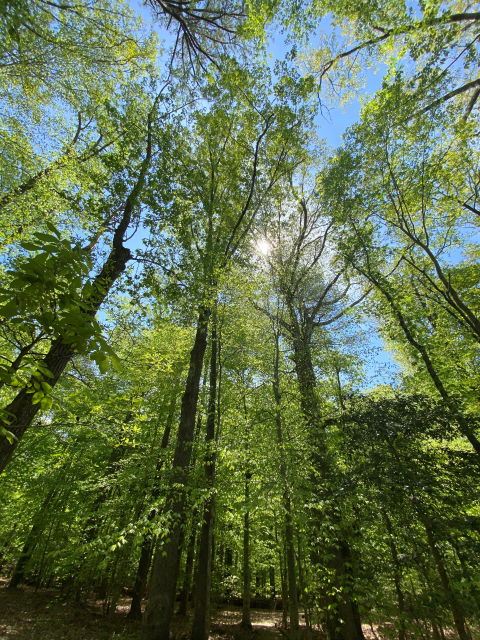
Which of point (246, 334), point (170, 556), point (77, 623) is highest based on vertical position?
point (246, 334)

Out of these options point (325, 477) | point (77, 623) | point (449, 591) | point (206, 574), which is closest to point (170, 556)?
point (206, 574)

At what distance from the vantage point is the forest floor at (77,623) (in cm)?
713

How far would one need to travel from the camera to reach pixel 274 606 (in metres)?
15.2

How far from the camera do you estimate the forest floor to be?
281 inches

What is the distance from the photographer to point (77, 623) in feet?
27.6

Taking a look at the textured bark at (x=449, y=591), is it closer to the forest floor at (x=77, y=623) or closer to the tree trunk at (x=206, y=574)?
the tree trunk at (x=206, y=574)

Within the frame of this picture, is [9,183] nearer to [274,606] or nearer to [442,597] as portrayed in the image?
[442,597]

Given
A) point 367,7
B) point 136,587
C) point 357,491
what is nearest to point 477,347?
point 357,491

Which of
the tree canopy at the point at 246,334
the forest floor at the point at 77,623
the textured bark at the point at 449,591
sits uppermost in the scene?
the tree canopy at the point at 246,334

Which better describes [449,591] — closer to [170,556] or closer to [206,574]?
[170,556]

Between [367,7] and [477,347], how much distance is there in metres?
9.91

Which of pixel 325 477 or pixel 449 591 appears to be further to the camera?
pixel 325 477

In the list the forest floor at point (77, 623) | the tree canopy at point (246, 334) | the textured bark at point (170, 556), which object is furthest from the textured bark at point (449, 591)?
the forest floor at point (77, 623)

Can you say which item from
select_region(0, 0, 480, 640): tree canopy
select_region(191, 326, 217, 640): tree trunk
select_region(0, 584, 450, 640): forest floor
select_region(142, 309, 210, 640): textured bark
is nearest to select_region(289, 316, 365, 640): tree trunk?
select_region(0, 0, 480, 640): tree canopy
